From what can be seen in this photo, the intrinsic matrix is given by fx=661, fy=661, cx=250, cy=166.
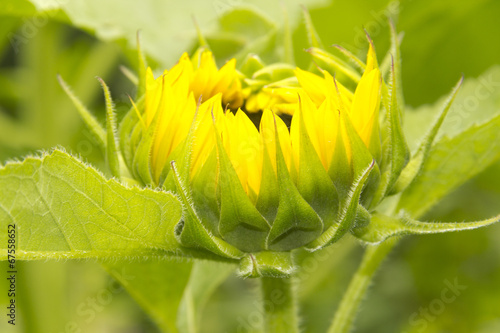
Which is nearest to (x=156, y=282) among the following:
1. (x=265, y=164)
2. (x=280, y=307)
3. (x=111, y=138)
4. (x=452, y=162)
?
(x=280, y=307)

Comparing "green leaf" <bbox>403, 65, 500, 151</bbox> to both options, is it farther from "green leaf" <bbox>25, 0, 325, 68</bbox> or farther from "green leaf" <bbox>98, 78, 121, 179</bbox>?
"green leaf" <bbox>98, 78, 121, 179</bbox>

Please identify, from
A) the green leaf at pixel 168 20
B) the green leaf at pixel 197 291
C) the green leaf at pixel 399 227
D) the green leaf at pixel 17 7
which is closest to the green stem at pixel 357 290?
the green leaf at pixel 399 227

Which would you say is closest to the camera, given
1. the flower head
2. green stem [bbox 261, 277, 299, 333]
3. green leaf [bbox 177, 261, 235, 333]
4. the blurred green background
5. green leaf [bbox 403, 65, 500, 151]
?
the flower head

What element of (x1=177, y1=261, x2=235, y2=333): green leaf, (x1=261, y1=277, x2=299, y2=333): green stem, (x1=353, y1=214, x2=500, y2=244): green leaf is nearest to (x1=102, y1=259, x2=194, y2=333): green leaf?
(x1=177, y1=261, x2=235, y2=333): green leaf

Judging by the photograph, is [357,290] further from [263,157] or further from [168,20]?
[168,20]

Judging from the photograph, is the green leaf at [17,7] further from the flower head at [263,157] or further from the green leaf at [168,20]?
the flower head at [263,157]

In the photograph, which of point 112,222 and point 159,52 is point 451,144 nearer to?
point 112,222

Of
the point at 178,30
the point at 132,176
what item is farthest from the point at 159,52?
the point at 132,176
